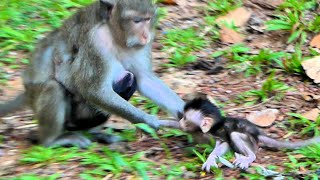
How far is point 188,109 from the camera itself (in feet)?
21.0

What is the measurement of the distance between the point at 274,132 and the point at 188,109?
3.24 ft

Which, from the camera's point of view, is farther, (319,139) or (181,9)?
(181,9)

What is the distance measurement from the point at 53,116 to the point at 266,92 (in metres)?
2.27

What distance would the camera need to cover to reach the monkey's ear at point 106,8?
20.7ft

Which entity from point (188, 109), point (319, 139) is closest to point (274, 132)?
point (319, 139)

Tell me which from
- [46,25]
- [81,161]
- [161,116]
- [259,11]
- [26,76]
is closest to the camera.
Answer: [81,161]

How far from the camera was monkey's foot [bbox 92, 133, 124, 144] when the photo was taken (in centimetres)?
673

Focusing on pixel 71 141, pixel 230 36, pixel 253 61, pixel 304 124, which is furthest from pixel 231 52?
pixel 71 141

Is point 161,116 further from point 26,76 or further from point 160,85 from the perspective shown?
point 26,76

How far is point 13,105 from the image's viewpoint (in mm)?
6789

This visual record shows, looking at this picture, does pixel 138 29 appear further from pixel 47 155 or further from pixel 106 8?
pixel 47 155

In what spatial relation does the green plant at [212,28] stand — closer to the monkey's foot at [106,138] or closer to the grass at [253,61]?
the grass at [253,61]

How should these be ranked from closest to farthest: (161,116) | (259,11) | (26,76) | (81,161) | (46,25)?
1. (81,161)
2. (26,76)
3. (161,116)
4. (46,25)
5. (259,11)

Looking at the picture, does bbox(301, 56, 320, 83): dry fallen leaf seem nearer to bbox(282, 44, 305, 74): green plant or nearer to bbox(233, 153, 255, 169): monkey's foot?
bbox(282, 44, 305, 74): green plant
